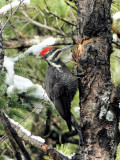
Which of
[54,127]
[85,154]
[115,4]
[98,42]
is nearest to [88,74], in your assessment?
[98,42]

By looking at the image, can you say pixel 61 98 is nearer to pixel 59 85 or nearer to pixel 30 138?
pixel 59 85

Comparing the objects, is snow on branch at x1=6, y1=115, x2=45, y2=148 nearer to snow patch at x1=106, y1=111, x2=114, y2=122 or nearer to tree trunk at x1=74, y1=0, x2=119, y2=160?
tree trunk at x1=74, y1=0, x2=119, y2=160

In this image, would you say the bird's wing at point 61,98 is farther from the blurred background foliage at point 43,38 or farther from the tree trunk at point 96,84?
the tree trunk at point 96,84

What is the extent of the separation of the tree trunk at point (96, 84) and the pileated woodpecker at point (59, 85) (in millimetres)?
A: 604

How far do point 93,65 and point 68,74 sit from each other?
0.79m

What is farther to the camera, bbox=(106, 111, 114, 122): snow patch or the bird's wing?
the bird's wing

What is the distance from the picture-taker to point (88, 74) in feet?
8.43

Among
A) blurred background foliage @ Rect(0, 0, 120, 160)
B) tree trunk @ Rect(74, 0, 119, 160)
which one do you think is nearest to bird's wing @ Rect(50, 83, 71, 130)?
blurred background foliage @ Rect(0, 0, 120, 160)

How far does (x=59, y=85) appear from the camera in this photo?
10.9 ft

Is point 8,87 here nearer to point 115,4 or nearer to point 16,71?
point 16,71

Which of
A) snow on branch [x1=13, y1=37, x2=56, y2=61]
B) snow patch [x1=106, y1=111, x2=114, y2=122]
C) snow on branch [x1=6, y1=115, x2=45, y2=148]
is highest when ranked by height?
snow on branch [x1=13, y1=37, x2=56, y2=61]

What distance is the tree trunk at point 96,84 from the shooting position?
2.44m

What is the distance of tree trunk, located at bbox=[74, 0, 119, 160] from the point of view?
244 centimetres

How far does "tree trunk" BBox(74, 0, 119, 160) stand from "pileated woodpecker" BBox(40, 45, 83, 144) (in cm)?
60
